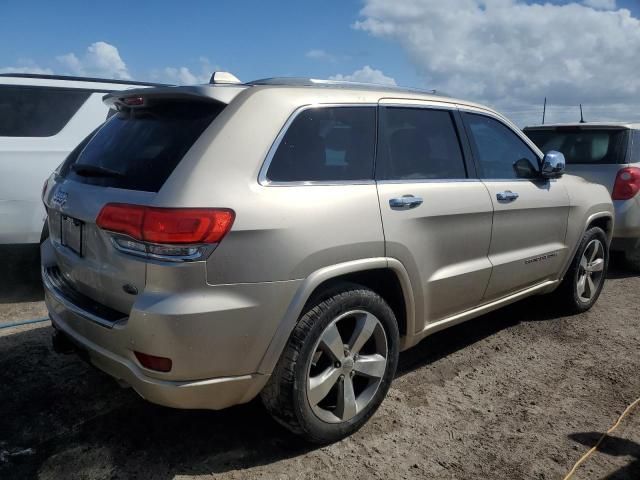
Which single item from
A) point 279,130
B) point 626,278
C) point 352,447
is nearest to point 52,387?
point 352,447

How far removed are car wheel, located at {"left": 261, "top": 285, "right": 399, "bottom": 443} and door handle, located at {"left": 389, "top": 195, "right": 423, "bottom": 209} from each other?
1.54 feet

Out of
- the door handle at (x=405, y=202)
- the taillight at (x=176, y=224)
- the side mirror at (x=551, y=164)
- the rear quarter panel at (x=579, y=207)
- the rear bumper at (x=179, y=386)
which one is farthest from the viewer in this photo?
the rear quarter panel at (x=579, y=207)

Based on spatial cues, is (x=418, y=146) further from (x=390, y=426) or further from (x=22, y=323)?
(x=22, y=323)

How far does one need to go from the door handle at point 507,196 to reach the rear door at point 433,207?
5.8 inches

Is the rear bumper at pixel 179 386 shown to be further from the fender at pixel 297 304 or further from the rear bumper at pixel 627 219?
the rear bumper at pixel 627 219

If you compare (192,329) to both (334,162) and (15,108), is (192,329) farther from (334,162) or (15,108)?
(15,108)

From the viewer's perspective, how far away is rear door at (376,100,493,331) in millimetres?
2967

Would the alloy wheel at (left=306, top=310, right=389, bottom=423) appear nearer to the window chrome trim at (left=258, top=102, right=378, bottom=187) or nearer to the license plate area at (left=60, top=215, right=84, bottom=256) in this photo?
the window chrome trim at (left=258, top=102, right=378, bottom=187)

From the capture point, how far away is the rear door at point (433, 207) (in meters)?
2.97

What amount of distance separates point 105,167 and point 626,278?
5.75 m

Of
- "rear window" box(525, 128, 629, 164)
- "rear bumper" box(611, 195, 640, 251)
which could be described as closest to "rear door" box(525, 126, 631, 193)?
"rear window" box(525, 128, 629, 164)

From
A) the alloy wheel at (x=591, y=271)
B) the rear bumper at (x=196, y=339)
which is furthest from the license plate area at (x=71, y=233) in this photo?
the alloy wheel at (x=591, y=271)

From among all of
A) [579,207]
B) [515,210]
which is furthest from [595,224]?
[515,210]

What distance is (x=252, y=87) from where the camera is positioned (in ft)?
8.61
